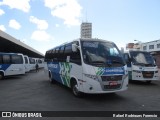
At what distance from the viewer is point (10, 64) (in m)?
19.8

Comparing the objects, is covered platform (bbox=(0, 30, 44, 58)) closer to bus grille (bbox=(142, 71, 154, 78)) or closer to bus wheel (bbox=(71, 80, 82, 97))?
bus wheel (bbox=(71, 80, 82, 97))

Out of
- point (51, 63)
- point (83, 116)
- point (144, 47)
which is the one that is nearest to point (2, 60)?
point (51, 63)

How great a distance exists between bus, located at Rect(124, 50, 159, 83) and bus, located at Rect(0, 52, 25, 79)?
35.0 feet

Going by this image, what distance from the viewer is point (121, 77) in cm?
894

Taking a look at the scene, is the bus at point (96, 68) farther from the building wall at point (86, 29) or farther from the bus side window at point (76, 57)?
the building wall at point (86, 29)

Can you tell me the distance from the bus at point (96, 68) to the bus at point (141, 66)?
520cm

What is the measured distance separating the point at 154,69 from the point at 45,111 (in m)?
9.71

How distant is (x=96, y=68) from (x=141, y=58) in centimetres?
752

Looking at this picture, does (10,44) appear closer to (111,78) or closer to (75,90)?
(75,90)

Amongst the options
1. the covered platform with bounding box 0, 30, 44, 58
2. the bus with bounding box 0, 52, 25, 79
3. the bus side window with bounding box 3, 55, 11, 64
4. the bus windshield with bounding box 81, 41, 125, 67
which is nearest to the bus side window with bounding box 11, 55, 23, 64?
the bus with bounding box 0, 52, 25, 79

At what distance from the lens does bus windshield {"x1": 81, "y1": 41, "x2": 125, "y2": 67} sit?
29.0ft

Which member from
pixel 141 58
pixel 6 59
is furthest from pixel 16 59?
pixel 141 58

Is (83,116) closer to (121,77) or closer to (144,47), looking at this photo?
(121,77)

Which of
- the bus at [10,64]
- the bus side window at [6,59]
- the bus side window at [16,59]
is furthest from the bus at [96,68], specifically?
the bus side window at [16,59]
